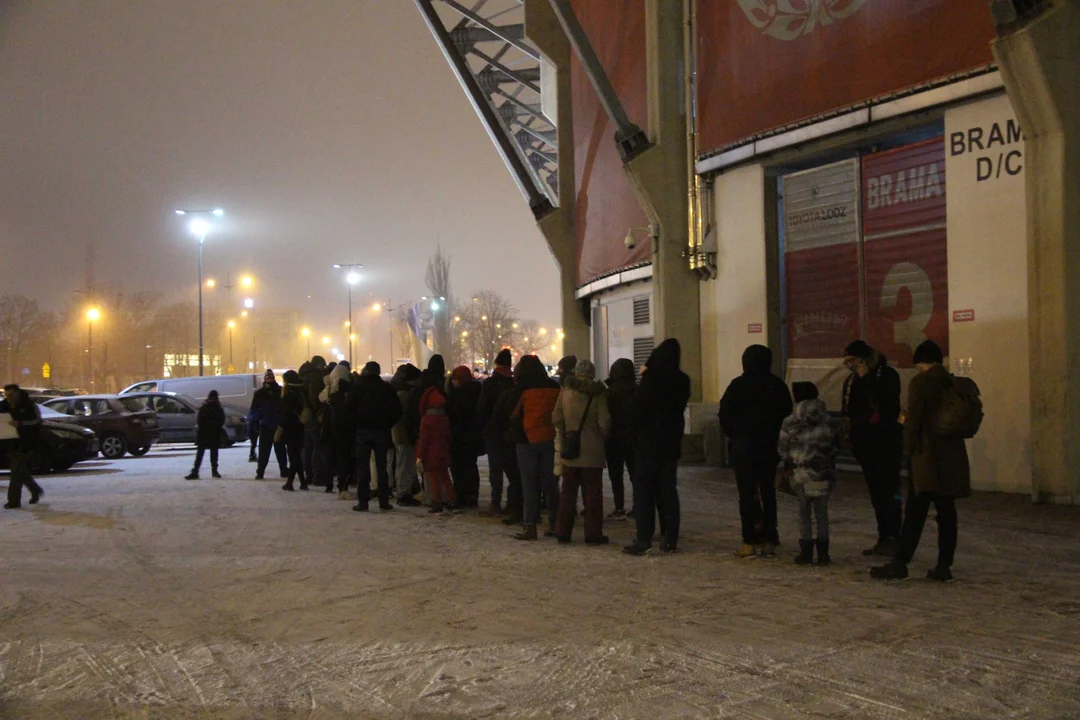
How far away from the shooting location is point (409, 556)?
10.1 meters

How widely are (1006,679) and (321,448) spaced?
12.8 metres

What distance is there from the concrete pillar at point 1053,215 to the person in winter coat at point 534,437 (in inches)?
240

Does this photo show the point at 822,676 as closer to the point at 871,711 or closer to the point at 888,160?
the point at 871,711

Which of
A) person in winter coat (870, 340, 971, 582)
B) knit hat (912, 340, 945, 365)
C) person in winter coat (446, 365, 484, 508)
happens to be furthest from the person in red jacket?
knit hat (912, 340, 945, 365)

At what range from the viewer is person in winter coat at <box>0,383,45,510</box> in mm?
14828

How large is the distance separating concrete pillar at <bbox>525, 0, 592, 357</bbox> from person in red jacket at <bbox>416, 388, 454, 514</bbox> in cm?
1666

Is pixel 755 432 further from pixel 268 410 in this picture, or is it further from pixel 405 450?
pixel 268 410

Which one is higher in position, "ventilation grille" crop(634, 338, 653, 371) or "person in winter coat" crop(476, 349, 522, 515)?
"ventilation grille" crop(634, 338, 653, 371)

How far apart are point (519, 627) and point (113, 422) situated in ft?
71.0

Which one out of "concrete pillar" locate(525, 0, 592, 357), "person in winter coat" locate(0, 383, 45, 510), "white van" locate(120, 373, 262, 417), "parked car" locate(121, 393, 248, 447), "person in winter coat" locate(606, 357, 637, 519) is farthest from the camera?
"white van" locate(120, 373, 262, 417)

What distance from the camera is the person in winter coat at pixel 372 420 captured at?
13.7 m

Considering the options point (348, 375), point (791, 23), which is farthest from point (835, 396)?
point (348, 375)

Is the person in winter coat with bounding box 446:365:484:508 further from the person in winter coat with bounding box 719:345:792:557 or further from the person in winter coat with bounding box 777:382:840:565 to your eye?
the person in winter coat with bounding box 777:382:840:565

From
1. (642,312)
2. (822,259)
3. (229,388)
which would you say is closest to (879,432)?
(822,259)
